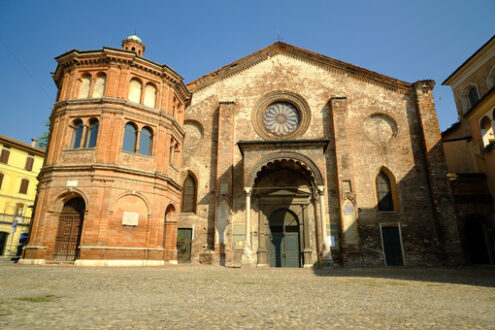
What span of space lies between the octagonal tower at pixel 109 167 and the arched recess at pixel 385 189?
11902 millimetres

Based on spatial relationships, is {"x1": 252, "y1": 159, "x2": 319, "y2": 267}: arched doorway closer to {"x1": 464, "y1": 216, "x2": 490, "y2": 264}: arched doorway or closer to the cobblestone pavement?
{"x1": 464, "y1": 216, "x2": 490, "y2": 264}: arched doorway

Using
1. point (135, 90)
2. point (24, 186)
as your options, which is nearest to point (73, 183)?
point (135, 90)

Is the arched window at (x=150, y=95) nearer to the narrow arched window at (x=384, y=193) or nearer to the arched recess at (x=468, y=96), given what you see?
the narrow arched window at (x=384, y=193)

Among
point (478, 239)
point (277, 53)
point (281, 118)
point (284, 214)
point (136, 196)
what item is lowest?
point (478, 239)

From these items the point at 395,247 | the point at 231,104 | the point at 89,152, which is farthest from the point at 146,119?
the point at 395,247

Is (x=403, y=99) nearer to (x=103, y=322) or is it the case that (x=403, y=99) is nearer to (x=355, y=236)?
(x=355, y=236)

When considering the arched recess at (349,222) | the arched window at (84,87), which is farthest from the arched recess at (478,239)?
the arched window at (84,87)

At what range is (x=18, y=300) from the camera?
4.91m

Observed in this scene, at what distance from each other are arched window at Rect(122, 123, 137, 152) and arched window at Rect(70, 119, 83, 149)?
89.1 inches

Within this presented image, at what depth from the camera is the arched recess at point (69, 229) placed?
1405 centimetres

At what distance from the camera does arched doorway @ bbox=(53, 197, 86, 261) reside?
1405 cm

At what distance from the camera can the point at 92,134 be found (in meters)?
15.5

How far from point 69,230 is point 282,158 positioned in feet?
36.5

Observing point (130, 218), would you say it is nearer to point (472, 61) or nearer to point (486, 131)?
point (486, 131)
